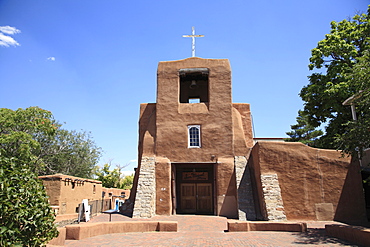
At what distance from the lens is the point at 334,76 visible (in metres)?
20.0

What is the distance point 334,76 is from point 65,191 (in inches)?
721

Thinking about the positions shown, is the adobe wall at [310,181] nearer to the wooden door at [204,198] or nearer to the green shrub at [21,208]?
the wooden door at [204,198]

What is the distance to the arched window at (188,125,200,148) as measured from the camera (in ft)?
61.8

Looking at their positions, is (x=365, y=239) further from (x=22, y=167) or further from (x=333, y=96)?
(x=333, y=96)

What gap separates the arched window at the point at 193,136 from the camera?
61.8ft

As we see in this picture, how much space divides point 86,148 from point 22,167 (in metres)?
28.6

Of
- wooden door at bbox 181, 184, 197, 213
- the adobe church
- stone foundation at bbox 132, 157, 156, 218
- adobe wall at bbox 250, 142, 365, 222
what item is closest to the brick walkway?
adobe wall at bbox 250, 142, 365, 222

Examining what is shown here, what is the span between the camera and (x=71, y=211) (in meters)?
17.9

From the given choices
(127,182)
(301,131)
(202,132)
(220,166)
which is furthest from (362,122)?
(127,182)

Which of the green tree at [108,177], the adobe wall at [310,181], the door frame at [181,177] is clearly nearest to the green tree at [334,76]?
the adobe wall at [310,181]

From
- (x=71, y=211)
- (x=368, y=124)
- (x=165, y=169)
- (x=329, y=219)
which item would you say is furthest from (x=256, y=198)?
(x=71, y=211)

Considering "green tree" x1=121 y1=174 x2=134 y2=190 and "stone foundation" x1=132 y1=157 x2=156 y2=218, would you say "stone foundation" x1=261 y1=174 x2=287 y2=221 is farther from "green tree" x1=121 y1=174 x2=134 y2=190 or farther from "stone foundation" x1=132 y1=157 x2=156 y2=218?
"green tree" x1=121 y1=174 x2=134 y2=190

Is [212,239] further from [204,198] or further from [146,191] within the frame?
[204,198]

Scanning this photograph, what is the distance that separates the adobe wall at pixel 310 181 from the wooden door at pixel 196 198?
465 centimetres
